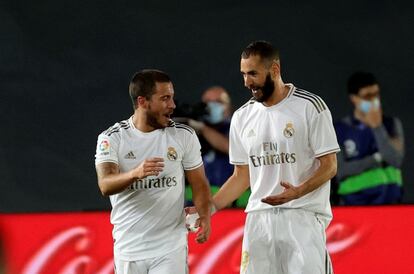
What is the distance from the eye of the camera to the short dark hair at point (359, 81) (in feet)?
24.6

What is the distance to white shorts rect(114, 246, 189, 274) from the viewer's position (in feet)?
15.0

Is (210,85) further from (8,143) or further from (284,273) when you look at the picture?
(284,273)

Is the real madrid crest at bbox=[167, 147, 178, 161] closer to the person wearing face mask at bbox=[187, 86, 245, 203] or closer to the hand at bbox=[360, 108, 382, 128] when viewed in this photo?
the person wearing face mask at bbox=[187, 86, 245, 203]

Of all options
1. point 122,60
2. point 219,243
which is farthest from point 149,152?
point 122,60

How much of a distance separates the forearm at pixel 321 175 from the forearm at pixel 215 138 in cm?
263

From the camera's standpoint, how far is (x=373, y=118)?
7176 mm

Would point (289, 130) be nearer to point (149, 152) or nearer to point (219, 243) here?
point (149, 152)

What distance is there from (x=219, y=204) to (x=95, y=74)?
133 inches

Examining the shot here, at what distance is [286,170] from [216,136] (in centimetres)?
266

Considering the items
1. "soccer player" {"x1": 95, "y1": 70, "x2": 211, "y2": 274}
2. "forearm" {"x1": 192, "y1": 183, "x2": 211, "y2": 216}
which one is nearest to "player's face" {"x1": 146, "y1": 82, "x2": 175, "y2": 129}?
"soccer player" {"x1": 95, "y1": 70, "x2": 211, "y2": 274}

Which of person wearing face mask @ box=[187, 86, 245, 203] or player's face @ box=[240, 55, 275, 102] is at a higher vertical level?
player's face @ box=[240, 55, 275, 102]

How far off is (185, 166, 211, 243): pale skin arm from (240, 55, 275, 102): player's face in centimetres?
47

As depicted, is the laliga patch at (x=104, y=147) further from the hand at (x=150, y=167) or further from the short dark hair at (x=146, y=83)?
the hand at (x=150, y=167)

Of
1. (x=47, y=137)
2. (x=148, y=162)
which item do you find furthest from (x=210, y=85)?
(x=148, y=162)
